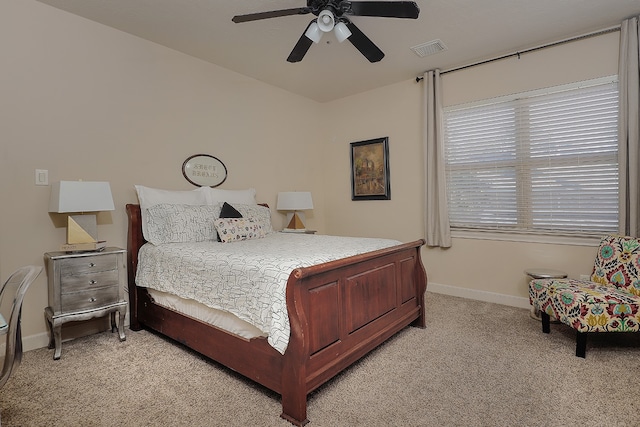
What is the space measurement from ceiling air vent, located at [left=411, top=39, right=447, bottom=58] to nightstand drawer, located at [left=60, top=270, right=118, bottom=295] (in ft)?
11.4

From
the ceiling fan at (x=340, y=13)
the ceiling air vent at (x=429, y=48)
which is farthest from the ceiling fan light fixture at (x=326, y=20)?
the ceiling air vent at (x=429, y=48)

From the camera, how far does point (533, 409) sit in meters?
1.76

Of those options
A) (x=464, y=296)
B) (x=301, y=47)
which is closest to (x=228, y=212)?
(x=301, y=47)

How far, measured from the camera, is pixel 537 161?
135 inches

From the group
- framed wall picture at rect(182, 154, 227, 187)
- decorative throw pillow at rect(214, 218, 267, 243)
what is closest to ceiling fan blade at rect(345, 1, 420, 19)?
decorative throw pillow at rect(214, 218, 267, 243)

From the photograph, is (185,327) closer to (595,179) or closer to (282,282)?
(282,282)

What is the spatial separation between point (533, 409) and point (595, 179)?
96.1 inches

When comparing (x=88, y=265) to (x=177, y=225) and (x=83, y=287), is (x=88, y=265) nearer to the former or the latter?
(x=83, y=287)

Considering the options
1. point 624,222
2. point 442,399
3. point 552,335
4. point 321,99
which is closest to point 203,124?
point 321,99

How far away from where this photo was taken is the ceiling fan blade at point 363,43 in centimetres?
235

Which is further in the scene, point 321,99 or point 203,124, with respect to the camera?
point 321,99

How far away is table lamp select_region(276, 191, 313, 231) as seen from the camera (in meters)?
4.21

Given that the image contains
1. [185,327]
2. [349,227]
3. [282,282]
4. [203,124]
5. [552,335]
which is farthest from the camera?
[349,227]

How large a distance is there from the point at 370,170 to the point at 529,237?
6.88 ft
